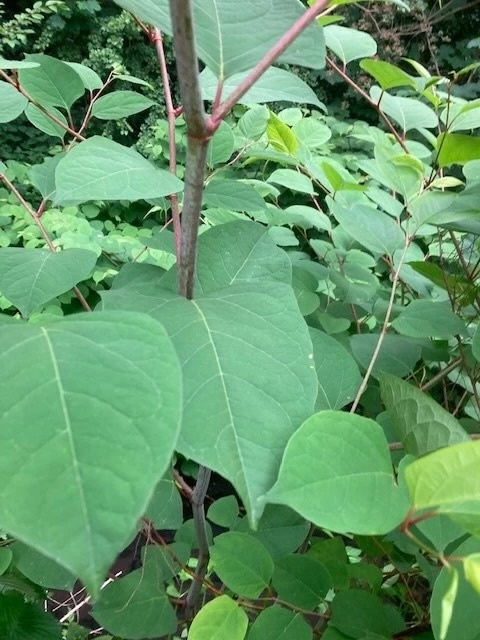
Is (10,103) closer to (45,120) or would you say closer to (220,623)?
(45,120)

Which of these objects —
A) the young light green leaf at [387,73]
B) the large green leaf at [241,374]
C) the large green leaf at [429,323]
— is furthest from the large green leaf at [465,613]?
the young light green leaf at [387,73]

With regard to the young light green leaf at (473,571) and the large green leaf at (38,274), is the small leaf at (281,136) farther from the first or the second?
the young light green leaf at (473,571)

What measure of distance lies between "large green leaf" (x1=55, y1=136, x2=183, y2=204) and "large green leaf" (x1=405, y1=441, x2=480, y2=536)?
0.18m

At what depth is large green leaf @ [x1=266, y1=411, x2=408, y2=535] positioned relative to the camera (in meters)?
0.21

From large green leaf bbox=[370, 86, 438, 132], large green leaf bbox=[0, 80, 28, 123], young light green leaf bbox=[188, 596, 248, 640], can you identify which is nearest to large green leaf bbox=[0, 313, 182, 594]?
young light green leaf bbox=[188, 596, 248, 640]

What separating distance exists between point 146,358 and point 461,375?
1.39 feet

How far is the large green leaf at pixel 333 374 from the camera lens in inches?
14.1

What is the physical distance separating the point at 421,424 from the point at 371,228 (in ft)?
0.72

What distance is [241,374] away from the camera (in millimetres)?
255

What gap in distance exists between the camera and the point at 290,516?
422 millimetres

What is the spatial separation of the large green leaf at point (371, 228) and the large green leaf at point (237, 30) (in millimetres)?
181

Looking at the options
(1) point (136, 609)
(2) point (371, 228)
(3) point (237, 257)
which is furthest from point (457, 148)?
(1) point (136, 609)

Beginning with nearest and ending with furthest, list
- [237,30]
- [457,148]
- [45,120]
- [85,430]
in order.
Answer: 1. [85,430]
2. [237,30]
3. [457,148]
4. [45,120]

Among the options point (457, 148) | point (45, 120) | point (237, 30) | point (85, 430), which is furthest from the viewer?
point (45, 120)
